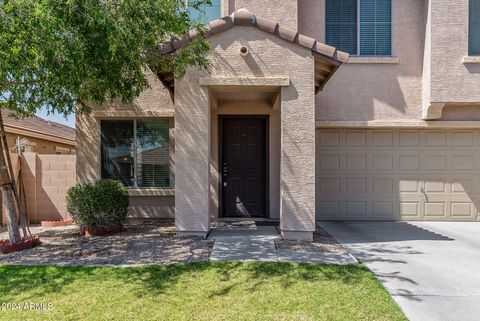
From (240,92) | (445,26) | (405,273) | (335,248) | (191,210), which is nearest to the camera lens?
(405,273)

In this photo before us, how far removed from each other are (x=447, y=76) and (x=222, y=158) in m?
6.39

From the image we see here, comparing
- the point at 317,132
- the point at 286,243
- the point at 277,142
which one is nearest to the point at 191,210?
the point at 286,243

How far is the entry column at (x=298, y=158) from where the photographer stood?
6.92 metres

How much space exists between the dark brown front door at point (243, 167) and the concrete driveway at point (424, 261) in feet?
6.77

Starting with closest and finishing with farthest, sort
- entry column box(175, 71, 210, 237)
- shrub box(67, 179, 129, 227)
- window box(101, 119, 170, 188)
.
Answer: entry column box(175, 71, 210, 237)
shrub box(67, 179, 129, 227)
window box(101, 119, 170, 188)

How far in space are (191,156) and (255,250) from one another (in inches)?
89.8

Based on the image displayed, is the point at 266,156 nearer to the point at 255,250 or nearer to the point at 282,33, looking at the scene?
the point at 282,33

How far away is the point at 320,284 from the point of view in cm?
470

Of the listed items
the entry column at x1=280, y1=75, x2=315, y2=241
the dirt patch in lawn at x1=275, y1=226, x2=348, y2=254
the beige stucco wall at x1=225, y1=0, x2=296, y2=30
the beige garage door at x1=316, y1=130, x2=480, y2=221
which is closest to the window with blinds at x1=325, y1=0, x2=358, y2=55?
the beige stucco wall at x1=225, y1=0, x2=296, y2=30

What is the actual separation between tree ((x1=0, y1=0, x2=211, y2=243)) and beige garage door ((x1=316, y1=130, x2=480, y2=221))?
535 centimetres

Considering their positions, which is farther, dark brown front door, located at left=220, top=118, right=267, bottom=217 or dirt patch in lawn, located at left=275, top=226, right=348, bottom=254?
dark brown front door, located at left=220, top=118, right=267, bottom=217

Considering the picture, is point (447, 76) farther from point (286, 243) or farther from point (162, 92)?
point (162, 92)

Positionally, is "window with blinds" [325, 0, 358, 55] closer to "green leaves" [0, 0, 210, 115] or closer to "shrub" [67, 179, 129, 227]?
"green leaves" [0, 0, 210, 115]

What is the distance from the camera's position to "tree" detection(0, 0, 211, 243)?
4.64 metres
